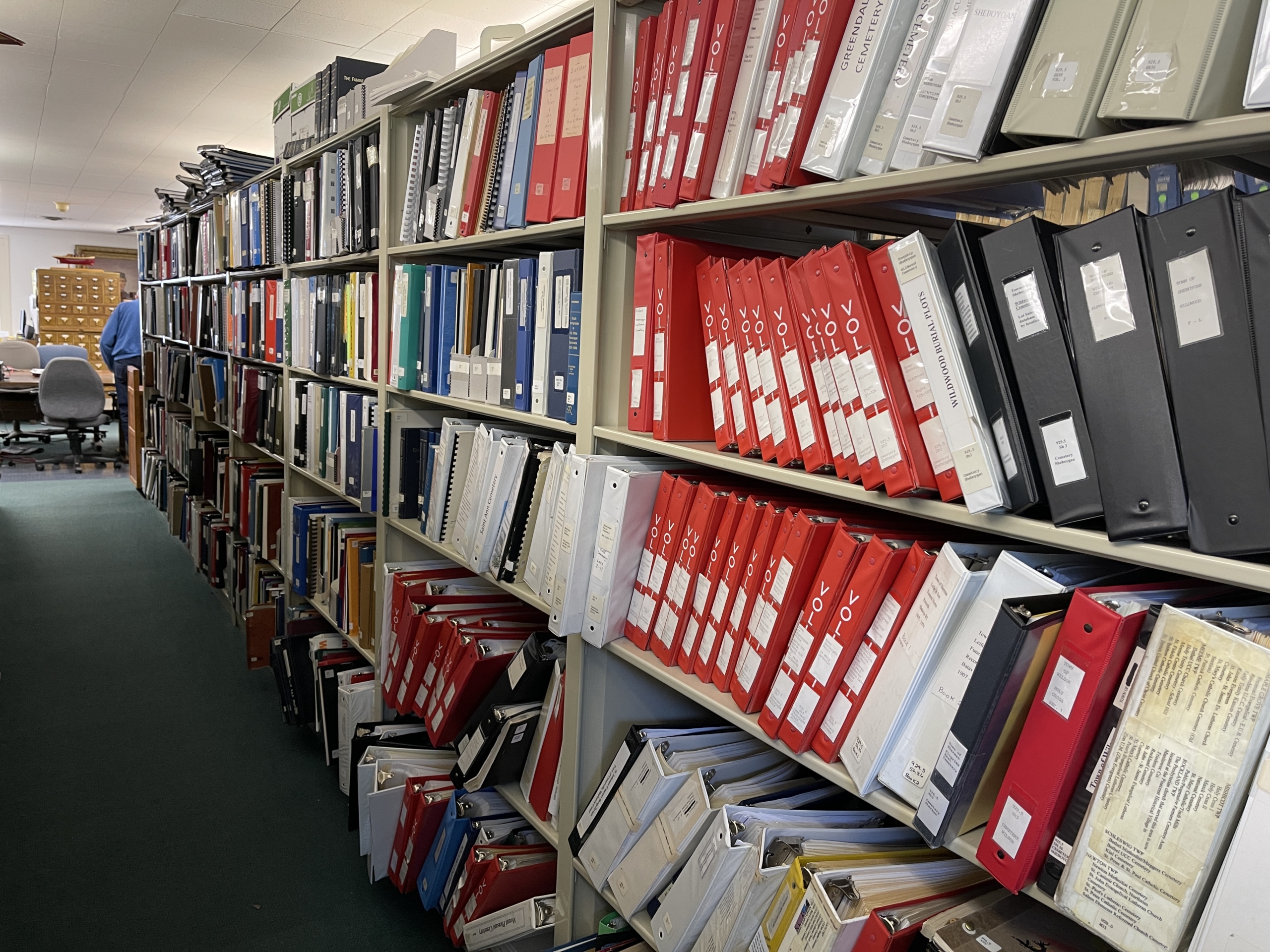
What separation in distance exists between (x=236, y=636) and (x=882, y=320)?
12.2 ft

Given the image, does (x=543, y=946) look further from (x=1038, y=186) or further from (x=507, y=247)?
(x=1038, y=186)

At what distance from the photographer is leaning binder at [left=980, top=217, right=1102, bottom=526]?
0.84 meters

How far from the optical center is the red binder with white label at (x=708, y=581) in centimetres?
131

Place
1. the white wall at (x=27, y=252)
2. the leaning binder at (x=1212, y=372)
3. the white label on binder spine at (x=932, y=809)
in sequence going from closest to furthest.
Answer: the leaning binder at (x=1212, y=372), the white label on binder spine at (x=932, y=809), the white wall at (x=27, y=252)

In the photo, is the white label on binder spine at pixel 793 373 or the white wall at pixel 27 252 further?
the white wall at pixel 27 252

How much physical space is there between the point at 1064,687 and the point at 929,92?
64 centimetres

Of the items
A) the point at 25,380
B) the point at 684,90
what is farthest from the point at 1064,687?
the point at 25,380

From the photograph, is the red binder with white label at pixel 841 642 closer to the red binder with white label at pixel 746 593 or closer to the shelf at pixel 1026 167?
the red binder with white label at pixel 746 593

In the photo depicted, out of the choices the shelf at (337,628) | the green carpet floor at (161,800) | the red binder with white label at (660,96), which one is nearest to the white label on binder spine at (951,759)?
the red binder with white label at (660,96)

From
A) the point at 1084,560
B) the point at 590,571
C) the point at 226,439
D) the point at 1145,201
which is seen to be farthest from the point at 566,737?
the point at 226,439

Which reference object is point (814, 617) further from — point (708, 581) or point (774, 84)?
point (774, 84)

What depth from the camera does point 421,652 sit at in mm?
2143

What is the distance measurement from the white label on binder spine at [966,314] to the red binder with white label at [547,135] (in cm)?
95

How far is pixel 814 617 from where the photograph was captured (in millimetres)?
1144
